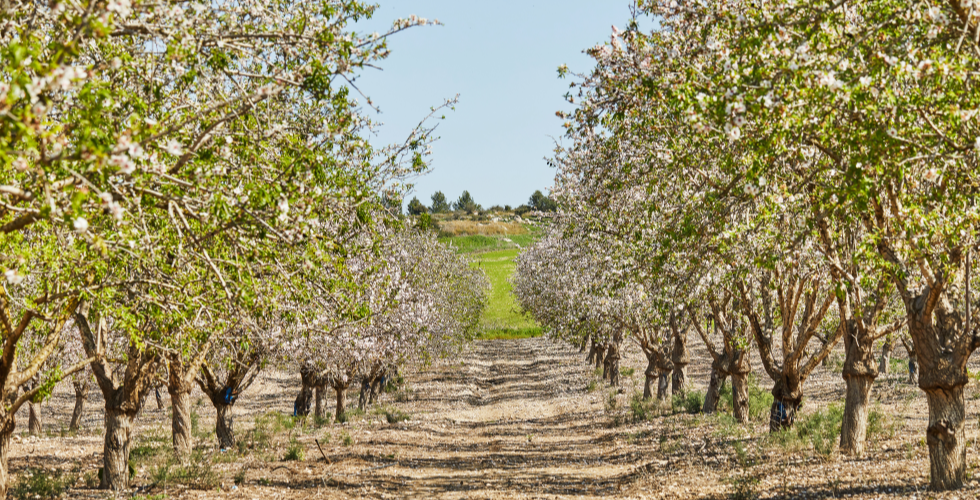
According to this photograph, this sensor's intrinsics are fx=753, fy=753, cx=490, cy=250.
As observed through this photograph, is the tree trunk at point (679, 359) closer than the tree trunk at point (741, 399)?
No

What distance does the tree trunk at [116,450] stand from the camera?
15.7m

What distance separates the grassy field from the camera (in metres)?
82.8

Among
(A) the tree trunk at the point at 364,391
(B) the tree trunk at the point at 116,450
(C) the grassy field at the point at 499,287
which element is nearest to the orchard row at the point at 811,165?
(B) the tree trunk at the point at 116,450

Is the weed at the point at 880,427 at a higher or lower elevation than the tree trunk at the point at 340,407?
higher

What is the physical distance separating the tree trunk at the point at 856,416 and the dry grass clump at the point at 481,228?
5330 inches

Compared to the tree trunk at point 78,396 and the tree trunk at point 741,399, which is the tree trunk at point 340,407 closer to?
the tree trunk at point 78,396

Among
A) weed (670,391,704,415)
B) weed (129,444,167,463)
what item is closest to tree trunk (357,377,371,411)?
weed (129,444,167,463)

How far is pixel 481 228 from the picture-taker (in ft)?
540

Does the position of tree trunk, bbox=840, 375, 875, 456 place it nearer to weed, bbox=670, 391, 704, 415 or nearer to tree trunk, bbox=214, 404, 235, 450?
weed, bbox=670, 391, 704, 415

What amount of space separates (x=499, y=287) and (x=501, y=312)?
35.8ft

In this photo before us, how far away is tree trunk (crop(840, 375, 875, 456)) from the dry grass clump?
444 feet

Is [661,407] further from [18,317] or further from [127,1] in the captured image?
[127,1]

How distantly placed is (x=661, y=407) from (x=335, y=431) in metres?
11.2

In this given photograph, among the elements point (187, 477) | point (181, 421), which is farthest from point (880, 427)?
point (181, 421)
